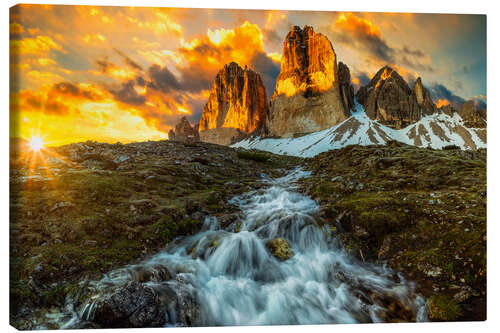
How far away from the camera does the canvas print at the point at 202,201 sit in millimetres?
4910

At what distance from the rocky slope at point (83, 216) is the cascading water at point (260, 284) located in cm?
49

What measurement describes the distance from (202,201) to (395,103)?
138625 mm

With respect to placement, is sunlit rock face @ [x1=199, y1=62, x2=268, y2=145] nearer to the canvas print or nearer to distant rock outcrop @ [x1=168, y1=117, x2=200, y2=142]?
distant rock outcrop @ [x1=168, y1=117, x2=200, y2=142]

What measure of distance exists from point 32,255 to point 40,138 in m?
4.06

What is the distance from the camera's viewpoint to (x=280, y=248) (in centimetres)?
658

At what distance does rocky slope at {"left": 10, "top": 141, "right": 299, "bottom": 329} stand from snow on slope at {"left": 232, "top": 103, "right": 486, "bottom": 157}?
8559 centimetres

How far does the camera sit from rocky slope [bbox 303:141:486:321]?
16.0ft

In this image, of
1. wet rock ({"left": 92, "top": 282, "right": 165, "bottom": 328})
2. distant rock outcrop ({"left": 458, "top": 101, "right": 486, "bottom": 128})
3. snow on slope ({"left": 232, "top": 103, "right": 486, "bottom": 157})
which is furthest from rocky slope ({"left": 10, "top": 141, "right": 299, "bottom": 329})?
snow on slope ({"left": 232, "top": 103, "right": 486, "bottom": 157})

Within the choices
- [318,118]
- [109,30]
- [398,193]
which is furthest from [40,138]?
[318,118]

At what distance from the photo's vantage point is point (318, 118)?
12100 centimetres

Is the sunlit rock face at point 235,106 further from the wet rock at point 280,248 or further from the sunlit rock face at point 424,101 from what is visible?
the wet rock at point 280,248

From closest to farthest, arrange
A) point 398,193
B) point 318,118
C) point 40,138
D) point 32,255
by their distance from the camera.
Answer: point 32,255 → point 40,138 → point 398,193 → point 318,118

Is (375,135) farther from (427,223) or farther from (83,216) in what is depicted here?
(83,216)

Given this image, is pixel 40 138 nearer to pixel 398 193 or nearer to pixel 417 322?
pixel 417 322
